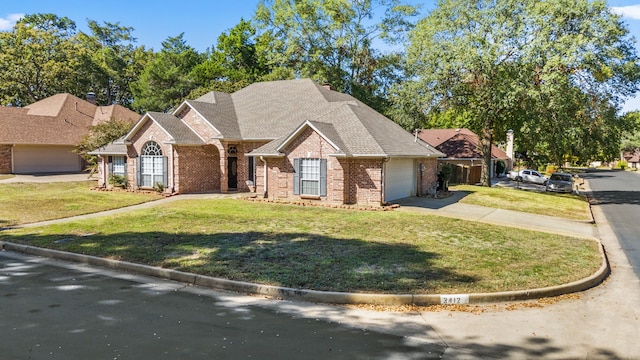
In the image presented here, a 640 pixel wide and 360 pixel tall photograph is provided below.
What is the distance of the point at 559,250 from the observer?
12.7 metres

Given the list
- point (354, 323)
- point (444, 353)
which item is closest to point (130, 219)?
point (354, 323)

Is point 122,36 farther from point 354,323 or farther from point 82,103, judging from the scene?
point 354,323

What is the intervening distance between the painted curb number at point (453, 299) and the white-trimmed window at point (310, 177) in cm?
1293

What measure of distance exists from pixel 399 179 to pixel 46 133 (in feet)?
94.4

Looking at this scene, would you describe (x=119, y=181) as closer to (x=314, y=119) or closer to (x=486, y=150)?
(x=314, y=119)

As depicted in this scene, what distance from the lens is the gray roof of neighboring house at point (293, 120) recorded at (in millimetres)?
21002

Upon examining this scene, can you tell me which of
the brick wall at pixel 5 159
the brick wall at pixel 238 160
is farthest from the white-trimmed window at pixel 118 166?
the brick wall at pixel 5 159

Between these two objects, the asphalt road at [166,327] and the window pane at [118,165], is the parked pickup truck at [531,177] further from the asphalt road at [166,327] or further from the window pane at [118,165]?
the asphalt road at [166,327]

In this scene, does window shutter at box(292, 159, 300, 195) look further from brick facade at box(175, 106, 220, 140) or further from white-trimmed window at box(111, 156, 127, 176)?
white-trimmed window at box(111, 156, 127, 176)

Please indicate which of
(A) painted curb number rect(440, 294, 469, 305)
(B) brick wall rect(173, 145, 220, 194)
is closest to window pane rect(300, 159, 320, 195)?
(B) brick wall rect(173, 145, 220, 194)

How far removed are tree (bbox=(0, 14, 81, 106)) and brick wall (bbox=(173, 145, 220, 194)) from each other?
3525cm

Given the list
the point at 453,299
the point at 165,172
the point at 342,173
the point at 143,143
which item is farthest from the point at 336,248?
the point at 143,143

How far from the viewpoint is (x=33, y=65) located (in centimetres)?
5022

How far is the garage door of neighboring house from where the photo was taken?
33.8m
